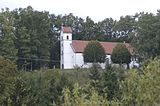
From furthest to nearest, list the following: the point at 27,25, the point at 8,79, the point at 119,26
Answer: the point at 119,26
the point at 27,25
the point at 8,79

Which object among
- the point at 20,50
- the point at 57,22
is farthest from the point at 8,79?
the point at 57,22

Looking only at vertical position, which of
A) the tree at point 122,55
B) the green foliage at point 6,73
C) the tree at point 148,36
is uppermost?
the tree at point 148,36

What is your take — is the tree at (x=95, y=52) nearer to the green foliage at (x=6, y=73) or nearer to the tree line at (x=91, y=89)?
the tree line at (x=91, y=89)

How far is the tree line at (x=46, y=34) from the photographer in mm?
71262

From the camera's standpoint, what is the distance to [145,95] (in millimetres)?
12898

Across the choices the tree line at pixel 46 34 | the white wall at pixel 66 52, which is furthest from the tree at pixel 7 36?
the white wall at pixel 66 52

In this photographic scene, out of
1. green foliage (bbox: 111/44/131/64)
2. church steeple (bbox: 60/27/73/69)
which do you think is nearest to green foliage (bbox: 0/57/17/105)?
green foliage (bbox: 111/44/131/64)

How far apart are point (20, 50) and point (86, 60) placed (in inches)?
444

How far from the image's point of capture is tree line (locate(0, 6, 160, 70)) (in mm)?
71262

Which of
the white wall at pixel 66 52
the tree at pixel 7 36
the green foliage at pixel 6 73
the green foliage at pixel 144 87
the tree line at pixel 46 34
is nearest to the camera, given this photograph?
the green foliage at pixel 144 87

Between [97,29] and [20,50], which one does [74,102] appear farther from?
[97,29]

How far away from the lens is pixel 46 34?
8138 cm

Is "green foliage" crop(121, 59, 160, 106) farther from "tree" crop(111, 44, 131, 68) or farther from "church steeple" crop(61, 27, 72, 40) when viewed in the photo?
"church steeple" crop(61, 27, 72, 40)

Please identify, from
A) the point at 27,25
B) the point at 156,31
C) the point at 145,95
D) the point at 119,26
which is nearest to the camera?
the point at 145,95
